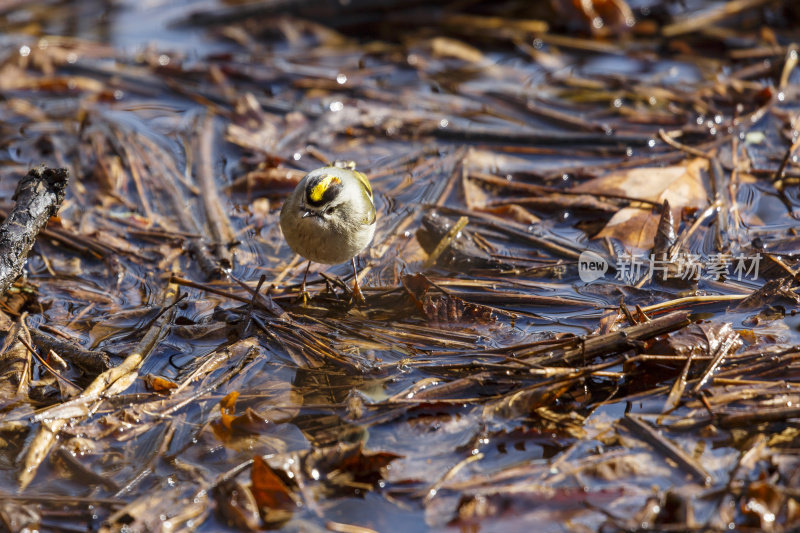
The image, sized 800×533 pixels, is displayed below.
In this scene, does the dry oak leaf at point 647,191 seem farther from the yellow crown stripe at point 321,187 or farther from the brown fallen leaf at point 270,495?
the brown fallen leaf at point 270,495

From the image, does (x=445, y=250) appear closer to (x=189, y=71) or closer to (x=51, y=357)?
(x=51, y=357)

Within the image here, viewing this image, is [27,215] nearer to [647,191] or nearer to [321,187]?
[321,187]

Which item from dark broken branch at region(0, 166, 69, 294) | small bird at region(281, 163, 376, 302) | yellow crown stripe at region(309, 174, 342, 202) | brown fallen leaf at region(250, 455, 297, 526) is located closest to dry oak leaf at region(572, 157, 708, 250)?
small bird at region(281, 163, 376, 302)

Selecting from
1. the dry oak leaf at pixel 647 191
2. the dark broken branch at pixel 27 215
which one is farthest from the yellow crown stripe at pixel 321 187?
the dry oak leaf at pixel 647 191

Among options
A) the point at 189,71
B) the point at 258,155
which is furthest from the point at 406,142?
the point at 189,71

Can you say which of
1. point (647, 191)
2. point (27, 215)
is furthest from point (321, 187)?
point (647, 191)

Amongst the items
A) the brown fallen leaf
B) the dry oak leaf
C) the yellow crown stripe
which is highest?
the yellow crown stripe

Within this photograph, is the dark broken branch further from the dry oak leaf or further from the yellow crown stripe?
the dry oak leaf
